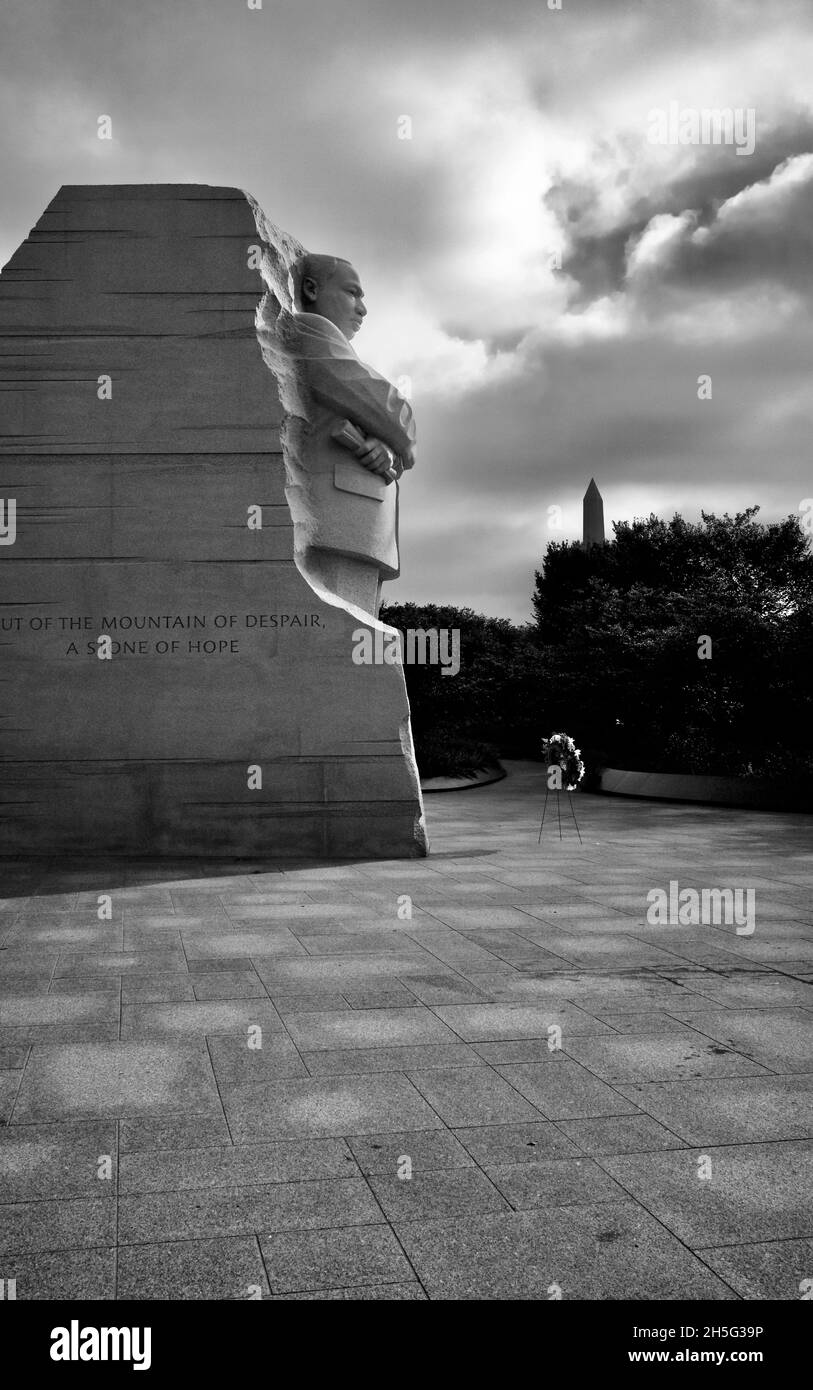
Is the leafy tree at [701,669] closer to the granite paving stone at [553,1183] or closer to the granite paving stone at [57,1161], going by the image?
the granite paving stone at [553,1183]

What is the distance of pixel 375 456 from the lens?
12289 millimetres

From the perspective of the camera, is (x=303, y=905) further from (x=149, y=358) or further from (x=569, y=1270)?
(x=149, y=358)

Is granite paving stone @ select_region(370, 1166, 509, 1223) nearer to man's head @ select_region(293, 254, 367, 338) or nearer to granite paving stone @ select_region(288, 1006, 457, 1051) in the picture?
granite paving stone @ select_region(288, 1006, 457, 1051)

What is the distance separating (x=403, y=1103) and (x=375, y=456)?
9291 millimetres

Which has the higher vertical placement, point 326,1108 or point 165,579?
point 165,579

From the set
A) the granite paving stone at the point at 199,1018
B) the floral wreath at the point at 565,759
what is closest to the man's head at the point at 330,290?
the floral wreath at the point at 565,759

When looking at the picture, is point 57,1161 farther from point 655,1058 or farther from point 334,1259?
point 655,1058

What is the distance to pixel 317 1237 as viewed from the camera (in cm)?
294

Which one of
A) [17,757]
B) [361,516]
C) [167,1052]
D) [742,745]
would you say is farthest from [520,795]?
[167,1052]

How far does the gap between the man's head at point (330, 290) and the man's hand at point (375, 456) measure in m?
1.80

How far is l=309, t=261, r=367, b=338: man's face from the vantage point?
13164 millimetres

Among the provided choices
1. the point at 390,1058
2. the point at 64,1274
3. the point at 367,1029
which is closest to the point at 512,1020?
the point at 367,1029

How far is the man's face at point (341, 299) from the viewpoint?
13164 mm

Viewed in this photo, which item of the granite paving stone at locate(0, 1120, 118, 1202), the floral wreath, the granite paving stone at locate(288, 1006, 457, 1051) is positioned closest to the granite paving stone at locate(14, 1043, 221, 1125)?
the granite paving stone at locate(0, 1120, 118, 1202)
